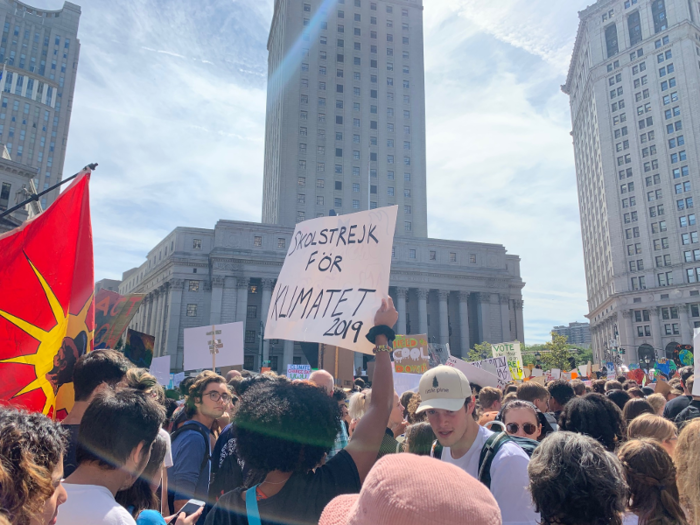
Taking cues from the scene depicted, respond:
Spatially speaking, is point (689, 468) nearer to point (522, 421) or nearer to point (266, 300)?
point (522, 421)

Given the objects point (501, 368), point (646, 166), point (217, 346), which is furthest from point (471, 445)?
point (646, 166)

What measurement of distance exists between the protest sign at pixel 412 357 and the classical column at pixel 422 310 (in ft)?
165

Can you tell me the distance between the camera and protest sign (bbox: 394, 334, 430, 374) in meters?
14.8

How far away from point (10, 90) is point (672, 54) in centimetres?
12803

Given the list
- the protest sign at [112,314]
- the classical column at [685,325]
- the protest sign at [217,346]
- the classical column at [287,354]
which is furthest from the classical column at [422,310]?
the protest sign at [112,314]

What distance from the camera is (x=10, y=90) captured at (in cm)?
10381

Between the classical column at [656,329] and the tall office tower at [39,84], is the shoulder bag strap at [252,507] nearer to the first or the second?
the classical column at [656,329]

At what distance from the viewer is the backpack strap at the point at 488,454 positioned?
3.45 metres

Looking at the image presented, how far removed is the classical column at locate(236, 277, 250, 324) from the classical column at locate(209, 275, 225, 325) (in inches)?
86.8

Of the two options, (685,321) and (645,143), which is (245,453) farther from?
(645,143)

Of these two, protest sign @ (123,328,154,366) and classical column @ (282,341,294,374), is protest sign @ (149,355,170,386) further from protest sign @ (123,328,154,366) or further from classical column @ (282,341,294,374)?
classical column @ (282,341,294,374)

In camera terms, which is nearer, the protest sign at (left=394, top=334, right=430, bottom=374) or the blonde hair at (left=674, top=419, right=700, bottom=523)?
the blonde hair at (left=674, top=419, right=700, bottom=523)

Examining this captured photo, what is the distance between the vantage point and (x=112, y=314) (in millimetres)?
8258

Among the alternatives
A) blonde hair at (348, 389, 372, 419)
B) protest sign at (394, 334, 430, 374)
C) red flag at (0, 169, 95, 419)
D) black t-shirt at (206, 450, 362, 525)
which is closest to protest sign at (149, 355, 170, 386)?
protest sign at (394, 334, 430, 374)
